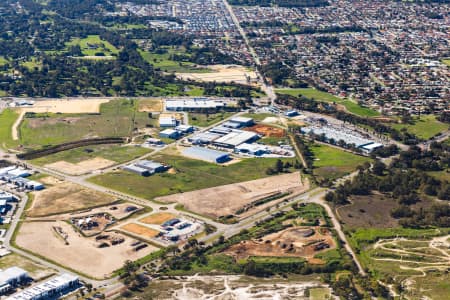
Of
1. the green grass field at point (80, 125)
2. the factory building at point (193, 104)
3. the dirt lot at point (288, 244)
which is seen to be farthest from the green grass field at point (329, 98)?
the dirt lot at point (288, 244)

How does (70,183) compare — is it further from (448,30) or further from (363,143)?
(448,30)

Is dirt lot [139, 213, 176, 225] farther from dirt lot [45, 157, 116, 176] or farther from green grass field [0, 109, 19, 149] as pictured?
green grass field [0, 109, 19, 149]

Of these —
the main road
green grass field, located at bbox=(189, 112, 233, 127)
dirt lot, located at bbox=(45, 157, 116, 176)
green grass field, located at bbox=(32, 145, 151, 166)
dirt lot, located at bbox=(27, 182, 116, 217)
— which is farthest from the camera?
the main road

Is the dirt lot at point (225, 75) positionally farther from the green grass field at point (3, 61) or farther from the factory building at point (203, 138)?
the green grass field at point (3, 61)

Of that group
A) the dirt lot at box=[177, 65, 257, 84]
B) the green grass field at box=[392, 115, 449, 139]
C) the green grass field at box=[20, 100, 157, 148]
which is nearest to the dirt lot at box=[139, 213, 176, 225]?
the green grass field at box=[20, 100, 157, 148]

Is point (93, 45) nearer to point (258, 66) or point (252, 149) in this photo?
point (258, 66)

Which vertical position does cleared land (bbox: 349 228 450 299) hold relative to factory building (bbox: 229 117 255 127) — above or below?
below

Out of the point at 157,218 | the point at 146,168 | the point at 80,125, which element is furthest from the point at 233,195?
the point at 80,125
